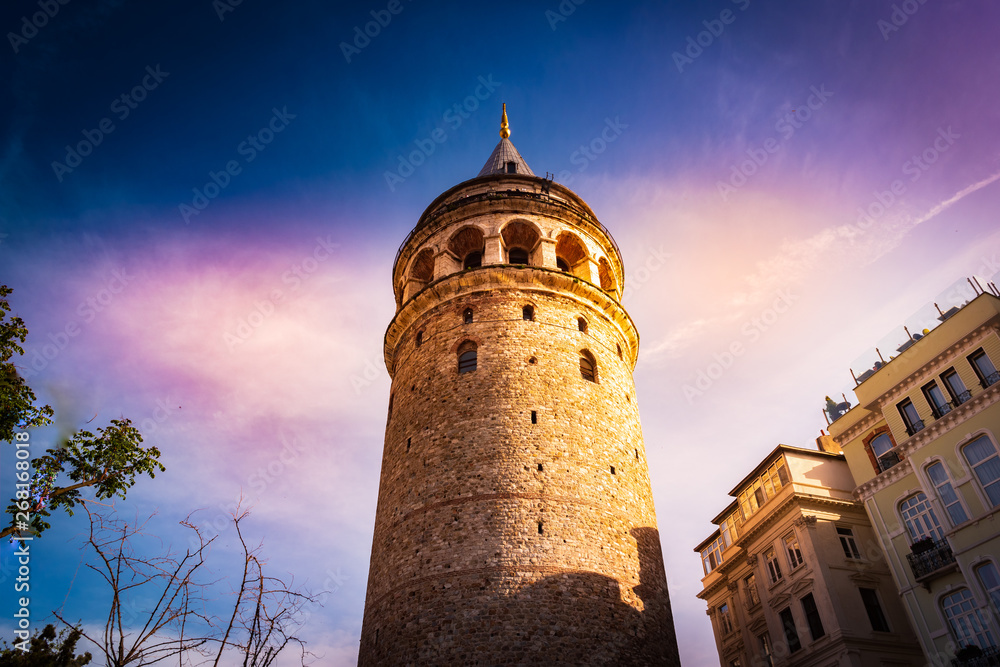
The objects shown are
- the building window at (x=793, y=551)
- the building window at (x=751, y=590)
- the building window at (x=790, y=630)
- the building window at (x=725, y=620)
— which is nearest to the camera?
the building window at (x=790, y=630)

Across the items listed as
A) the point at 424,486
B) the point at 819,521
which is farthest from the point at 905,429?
the point at 424,486

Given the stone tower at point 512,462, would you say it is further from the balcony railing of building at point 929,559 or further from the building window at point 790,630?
the balcony railing of building at point 929,559

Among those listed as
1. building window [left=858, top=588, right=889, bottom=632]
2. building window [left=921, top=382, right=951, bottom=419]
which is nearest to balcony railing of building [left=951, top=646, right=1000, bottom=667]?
building window [left=858, top=588, right=889, bottom=632]

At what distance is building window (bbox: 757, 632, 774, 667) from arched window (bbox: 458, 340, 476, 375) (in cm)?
1491

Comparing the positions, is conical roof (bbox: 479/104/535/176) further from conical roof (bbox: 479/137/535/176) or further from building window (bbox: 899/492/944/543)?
building window (bbox: 899/492/944/543)

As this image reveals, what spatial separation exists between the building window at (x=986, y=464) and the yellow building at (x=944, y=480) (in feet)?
0.09

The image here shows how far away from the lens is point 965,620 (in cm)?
1752

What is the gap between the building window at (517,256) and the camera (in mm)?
27062

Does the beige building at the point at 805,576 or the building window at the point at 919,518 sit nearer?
the building window at the point at 919,518

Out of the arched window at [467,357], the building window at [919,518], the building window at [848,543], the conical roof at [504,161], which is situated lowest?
the building window at [919,518]

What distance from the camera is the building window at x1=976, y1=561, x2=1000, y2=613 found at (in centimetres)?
1656

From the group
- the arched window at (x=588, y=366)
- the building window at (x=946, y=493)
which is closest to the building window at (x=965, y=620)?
the building window at (x=946, y=493)

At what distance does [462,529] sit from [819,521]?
1306cm

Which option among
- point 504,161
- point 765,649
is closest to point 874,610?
point 765,649
